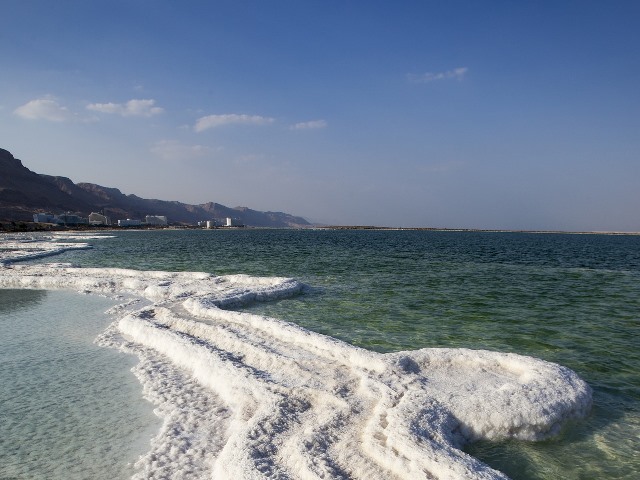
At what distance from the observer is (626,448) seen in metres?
6.32

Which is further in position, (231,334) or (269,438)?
(231,334)

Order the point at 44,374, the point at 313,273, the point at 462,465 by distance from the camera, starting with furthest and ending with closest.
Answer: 1. the point at 313,273
2. the point at 44,374
3. the point at 462,465

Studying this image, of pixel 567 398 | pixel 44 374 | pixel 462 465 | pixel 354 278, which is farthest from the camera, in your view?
pixel 354 278

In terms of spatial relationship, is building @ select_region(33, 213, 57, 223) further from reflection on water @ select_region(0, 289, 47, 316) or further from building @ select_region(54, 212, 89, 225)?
reflection on water @ select_region(0, 289, 47, 316)

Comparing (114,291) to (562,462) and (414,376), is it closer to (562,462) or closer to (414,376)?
(414,376)

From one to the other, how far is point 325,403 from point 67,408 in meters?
4.81

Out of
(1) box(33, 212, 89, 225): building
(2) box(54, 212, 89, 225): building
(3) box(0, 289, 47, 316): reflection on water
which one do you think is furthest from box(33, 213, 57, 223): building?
(3) box(0, 289, 47, 316): reflection on water

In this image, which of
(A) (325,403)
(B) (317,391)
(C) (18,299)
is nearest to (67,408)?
(B) (317,391)

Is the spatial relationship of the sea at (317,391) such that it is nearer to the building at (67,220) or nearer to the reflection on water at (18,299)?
the reflection on water at (18,299)

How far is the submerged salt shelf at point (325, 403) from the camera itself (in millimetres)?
5578

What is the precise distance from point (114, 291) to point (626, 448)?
20.6 m

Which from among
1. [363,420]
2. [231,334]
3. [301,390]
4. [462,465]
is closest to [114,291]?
[231,334]

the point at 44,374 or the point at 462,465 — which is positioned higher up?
the point at 462,465

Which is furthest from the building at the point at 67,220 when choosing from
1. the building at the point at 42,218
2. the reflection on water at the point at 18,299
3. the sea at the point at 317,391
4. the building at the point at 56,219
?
the sea at the point at 317,391
